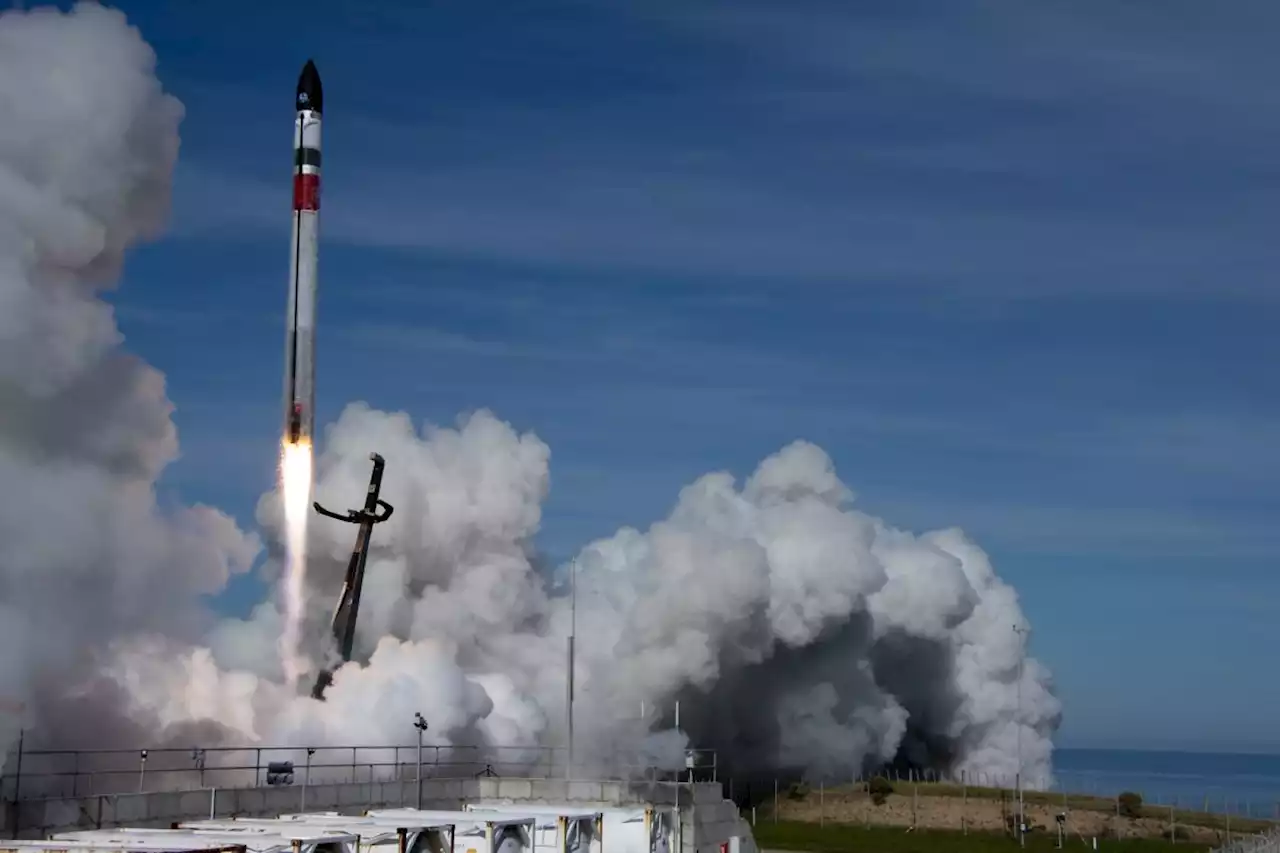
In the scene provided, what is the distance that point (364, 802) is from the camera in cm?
5159

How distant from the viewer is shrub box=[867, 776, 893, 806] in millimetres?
87688

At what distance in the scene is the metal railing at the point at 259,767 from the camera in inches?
1913

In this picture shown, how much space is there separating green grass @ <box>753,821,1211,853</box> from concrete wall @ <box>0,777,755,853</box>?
643 inches

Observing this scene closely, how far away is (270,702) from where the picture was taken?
66938 mm

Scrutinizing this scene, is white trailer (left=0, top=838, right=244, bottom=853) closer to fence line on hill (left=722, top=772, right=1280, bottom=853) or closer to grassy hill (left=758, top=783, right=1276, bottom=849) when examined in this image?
fence line on hill (left=722, top=772, right=1280, bottom=853)

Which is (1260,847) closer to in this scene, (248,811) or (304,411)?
(248,811)

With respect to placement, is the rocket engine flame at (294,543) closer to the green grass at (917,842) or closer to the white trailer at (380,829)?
the green grass at (917,842)

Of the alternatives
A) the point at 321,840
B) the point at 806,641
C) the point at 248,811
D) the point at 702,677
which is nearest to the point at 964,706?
the point at 806,641

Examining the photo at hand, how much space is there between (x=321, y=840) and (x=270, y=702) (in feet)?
120

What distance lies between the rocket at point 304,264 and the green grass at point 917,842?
90.9 feet

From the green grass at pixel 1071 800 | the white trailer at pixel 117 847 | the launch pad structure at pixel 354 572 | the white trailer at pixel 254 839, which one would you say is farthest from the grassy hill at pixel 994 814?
the white trailer at pixel 117 847

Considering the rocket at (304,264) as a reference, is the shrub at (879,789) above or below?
below

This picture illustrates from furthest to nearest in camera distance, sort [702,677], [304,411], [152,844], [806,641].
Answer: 1. [806,641]
2. [702,677]
3. [304,411]
4. [152,844]

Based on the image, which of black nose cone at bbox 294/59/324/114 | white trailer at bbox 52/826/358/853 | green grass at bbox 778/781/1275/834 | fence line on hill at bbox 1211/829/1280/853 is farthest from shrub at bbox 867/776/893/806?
white trailer at bbox 52/826/358/853
